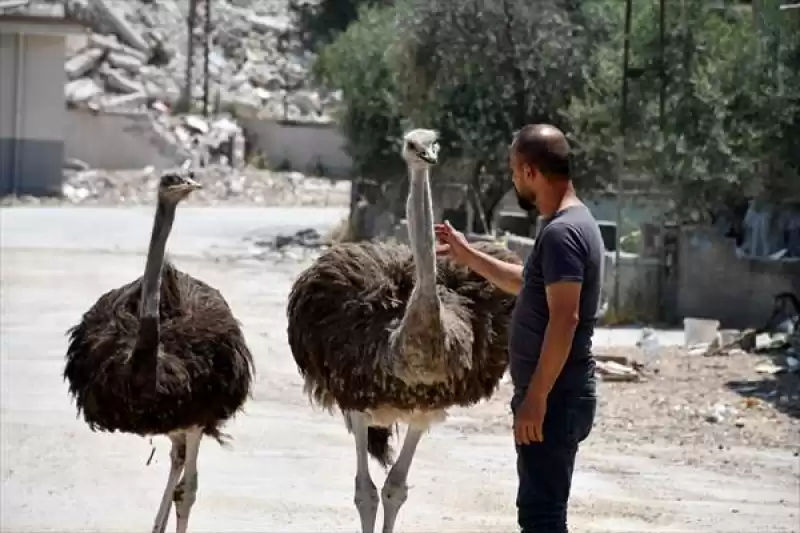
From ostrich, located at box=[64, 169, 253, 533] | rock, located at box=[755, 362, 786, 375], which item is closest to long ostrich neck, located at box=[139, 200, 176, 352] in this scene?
ostrich, located at box=[64, 169, 253, 533]

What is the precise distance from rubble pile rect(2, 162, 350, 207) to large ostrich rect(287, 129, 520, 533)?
3220 centimetres

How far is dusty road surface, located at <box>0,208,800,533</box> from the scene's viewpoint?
887cm

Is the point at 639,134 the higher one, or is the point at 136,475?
the point at 639,134

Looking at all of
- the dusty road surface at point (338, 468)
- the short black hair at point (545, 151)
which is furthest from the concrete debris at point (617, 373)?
the short black hair at point (545, 151)

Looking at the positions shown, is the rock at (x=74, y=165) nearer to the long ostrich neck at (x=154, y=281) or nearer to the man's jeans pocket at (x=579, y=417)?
the long ostrich neck at (x=154, y=281)

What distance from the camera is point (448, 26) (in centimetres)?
2372

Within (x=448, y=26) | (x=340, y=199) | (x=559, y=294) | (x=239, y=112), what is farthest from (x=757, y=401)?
(x=239, y=112)

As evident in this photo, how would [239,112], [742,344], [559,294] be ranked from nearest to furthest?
[559,294], [742,344], [239,112]

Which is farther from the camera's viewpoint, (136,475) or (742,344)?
(742,344)

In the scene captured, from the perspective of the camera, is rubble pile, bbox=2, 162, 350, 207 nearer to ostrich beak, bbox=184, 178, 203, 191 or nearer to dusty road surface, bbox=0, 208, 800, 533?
dusty road surface, bbox=0, 208, 800, 533

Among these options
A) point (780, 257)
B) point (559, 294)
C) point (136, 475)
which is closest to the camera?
point (559, 294)

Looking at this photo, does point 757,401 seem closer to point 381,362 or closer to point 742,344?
point 742,344

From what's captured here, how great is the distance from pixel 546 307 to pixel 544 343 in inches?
8.6

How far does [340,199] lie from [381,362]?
127 feet
